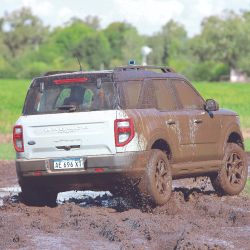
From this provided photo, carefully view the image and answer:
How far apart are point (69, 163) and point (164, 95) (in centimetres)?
172

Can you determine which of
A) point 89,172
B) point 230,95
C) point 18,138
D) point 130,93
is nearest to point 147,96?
point 130,93

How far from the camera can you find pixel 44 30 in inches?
6777

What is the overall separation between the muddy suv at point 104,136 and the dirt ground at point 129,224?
34 cm

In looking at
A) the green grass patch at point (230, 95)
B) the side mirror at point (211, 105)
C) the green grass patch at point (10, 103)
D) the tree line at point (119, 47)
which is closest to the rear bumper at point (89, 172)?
the side mirror at point (211, 105)

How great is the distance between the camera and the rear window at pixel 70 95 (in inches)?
458

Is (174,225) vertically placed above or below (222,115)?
below

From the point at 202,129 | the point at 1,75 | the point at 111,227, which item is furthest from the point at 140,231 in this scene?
the point at 1,75

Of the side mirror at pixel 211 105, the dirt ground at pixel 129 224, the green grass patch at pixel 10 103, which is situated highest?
the side mirror at pixel 211 105

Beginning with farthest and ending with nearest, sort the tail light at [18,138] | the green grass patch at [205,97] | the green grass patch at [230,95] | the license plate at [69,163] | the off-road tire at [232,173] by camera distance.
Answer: the green grass patch at [230,95]
the green grass patch at [205,97]
the off-road tire at [232,173]
the tail light at [18,138]
the license plate at [69,163]

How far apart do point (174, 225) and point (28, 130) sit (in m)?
2.68

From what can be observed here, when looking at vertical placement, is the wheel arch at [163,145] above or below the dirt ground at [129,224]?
above

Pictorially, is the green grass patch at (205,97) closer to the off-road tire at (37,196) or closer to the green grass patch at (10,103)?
the green grass patch at (10,103)

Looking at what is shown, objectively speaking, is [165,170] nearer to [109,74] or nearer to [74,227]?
[109,74]

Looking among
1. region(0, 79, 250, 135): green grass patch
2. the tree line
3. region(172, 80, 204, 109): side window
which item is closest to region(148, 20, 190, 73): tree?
the tree line
